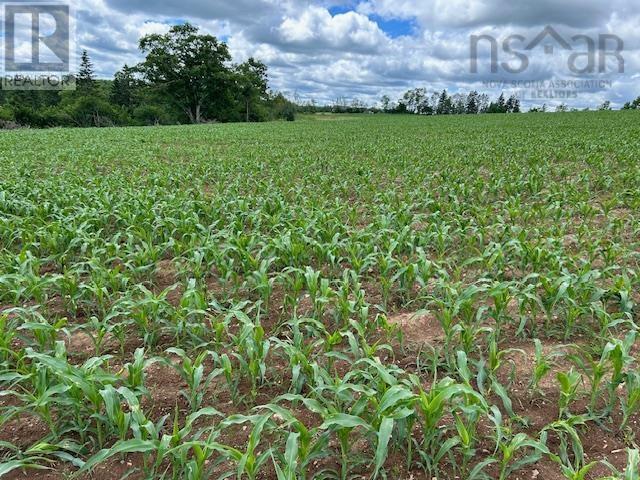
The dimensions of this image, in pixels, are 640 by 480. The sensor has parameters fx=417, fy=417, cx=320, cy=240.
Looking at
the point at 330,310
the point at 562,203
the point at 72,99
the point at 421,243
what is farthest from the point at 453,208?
the point at 72,99

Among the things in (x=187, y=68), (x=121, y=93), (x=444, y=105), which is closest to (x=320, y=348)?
(x=187, y=68)

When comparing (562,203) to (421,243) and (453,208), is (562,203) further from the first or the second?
(421,243)

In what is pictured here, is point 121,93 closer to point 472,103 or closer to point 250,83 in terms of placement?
point 250,83

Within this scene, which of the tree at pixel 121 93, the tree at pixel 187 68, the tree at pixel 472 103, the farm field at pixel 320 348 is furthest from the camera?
the tree at pixel 472 103

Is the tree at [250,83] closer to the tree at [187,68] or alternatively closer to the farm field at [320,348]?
the tree at [187,68]

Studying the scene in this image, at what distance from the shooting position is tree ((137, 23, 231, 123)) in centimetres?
4912

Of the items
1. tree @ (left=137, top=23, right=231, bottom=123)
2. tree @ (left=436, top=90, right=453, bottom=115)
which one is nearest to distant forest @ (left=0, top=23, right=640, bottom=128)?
tree @ (left=137, top=23, right=231, bottom=123)

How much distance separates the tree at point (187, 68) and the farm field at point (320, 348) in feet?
162

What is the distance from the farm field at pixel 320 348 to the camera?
181 cm

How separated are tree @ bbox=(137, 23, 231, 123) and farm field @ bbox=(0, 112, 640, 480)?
49377mm

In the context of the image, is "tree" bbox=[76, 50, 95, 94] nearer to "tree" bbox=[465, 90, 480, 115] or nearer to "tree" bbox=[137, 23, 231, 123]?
"tree" bbox=[137, 23, 231, 123]

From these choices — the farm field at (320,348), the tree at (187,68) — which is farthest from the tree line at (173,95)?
the farm field at (320,348)

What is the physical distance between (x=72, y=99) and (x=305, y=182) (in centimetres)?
6199

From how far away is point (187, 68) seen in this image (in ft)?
165
